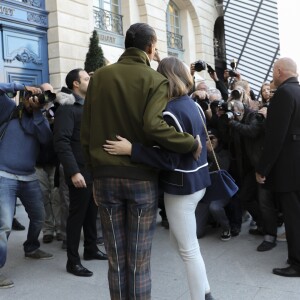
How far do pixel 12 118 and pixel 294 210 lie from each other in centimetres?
278

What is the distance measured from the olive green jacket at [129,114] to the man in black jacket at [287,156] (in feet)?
5.06

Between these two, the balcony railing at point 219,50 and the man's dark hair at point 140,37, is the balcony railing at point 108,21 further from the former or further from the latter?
the man's dark hair at point 140,37

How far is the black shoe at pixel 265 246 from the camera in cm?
450

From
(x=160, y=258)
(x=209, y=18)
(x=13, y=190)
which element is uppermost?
(x=209, y=18)

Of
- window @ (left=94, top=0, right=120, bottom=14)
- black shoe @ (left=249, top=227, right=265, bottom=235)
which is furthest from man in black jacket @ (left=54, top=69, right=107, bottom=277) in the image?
window @ (left=94, top=0, right=120, bottom=14)

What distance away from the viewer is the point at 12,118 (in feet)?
12.6

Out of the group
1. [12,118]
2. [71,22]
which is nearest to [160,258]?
[12,118]

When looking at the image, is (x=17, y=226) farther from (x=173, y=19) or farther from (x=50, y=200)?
(x=173, y=19)

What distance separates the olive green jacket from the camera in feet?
7.71

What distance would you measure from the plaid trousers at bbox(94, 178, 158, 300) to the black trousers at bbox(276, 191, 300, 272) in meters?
1.80

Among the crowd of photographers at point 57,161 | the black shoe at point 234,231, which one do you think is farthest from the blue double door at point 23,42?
the black shoe at point 234,231

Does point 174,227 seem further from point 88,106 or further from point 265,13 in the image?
point 265,13

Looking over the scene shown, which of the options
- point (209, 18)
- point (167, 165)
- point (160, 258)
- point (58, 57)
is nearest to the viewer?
point (167, 165)

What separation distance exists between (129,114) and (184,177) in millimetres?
563
